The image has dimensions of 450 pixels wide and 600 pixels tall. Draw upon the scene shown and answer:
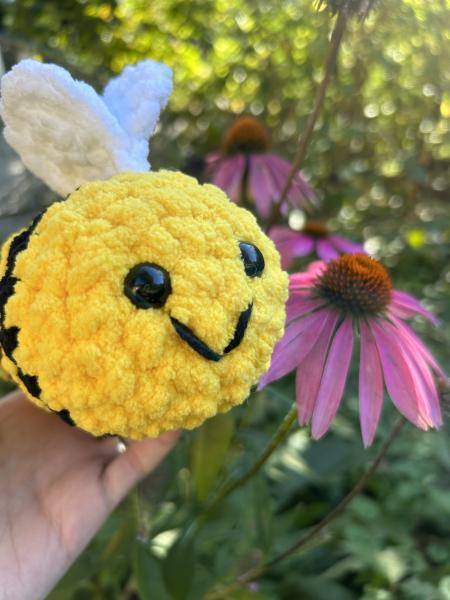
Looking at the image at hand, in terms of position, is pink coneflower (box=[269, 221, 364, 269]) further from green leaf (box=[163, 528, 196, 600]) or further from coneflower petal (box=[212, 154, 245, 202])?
green leaf (box=[163, 528, 196, 600])

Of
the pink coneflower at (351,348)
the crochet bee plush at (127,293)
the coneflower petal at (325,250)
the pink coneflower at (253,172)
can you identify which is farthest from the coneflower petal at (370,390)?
the pink coneflower at (253,172)

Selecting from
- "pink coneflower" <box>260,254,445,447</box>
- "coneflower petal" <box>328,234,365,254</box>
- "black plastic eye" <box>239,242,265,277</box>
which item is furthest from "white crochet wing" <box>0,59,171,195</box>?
"coneflower petal" <box>328,234,365,254</box>

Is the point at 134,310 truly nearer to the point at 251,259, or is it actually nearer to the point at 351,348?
the point at 251,259

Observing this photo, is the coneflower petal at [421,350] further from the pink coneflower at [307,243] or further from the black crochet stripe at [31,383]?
the black crochet stripe at [31,383]

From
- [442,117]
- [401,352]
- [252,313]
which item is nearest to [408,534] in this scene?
[401,352]

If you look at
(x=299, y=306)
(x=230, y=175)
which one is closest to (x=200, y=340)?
(x=299, y=306)

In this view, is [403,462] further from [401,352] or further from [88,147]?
[88,147]
